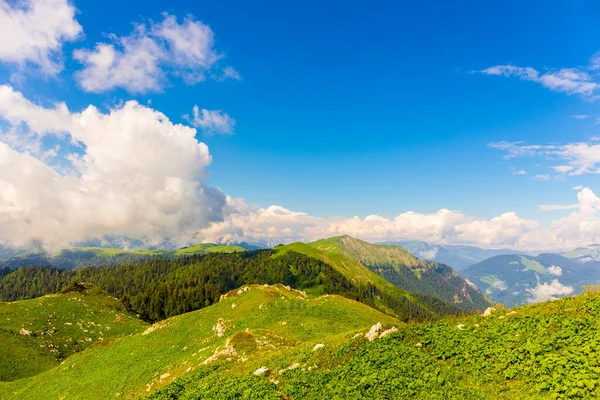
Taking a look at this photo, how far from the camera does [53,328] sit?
75250mm

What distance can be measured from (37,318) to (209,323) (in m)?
54.5

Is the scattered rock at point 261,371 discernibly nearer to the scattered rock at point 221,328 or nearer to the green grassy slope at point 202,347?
the green grassy slope at point 202,347

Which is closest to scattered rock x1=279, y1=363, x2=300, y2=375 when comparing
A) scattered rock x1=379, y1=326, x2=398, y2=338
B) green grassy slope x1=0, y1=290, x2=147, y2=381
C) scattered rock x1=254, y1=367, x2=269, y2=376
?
scattered rock x1=254, y1=367, x2=269, y2=376

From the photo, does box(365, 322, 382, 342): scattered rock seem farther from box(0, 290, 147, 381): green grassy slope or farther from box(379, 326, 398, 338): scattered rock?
box(0, 290, 147, 381): green grassy slope

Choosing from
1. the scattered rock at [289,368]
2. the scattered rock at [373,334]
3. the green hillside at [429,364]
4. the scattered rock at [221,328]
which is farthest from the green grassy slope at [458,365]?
the scattered rock at [221,328]

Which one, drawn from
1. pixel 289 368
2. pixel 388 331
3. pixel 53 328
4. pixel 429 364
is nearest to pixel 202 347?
pixel 289 368

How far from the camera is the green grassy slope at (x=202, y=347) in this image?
109ft

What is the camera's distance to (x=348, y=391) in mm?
17375

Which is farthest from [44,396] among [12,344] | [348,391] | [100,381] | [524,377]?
[524,377]

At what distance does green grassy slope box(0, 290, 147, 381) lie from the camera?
60250mm

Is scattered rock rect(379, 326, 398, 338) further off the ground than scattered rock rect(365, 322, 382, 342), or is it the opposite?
scattered rock rect(379, 326, 398, 338)

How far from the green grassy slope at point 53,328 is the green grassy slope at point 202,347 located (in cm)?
1226

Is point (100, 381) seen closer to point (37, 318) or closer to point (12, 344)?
point (12, 344)

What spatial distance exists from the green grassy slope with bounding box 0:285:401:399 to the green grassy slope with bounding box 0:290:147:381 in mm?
12259
